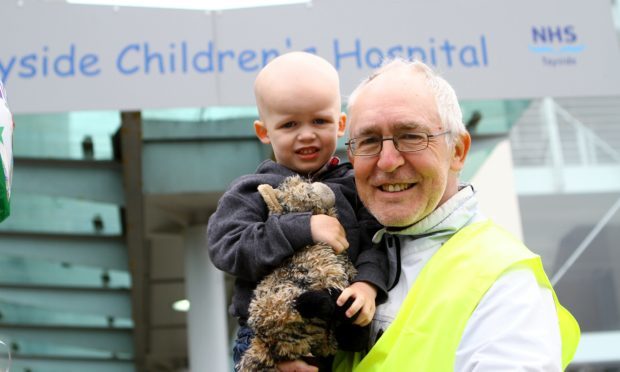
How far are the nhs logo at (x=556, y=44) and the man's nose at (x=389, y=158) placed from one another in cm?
303

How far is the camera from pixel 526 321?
1.78m

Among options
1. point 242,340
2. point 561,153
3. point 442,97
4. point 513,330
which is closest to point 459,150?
point 442,97

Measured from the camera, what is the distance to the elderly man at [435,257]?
5.89ft

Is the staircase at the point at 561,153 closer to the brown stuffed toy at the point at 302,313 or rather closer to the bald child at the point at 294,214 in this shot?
the bald child at the point at 294,214

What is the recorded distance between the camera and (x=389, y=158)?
203cm

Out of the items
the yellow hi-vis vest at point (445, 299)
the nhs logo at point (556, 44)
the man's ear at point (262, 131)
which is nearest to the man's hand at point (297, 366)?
the yellow hi-vis vest at point (445, 299)

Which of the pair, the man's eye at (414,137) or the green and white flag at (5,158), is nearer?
the green and white flag at (5,158)

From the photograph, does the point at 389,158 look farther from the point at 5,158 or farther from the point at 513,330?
the point at 5,158

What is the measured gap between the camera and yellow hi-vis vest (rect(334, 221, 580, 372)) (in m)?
1.83

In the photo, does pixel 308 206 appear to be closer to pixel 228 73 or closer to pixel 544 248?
pixel 228 73

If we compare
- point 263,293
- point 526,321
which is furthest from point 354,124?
point 526,321

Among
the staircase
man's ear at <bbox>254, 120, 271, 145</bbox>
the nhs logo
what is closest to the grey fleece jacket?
man's ear at <bbox>254, 120, 271, 145</bbox>

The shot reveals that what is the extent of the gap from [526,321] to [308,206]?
59 centimetres

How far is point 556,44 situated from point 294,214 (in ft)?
10.4
